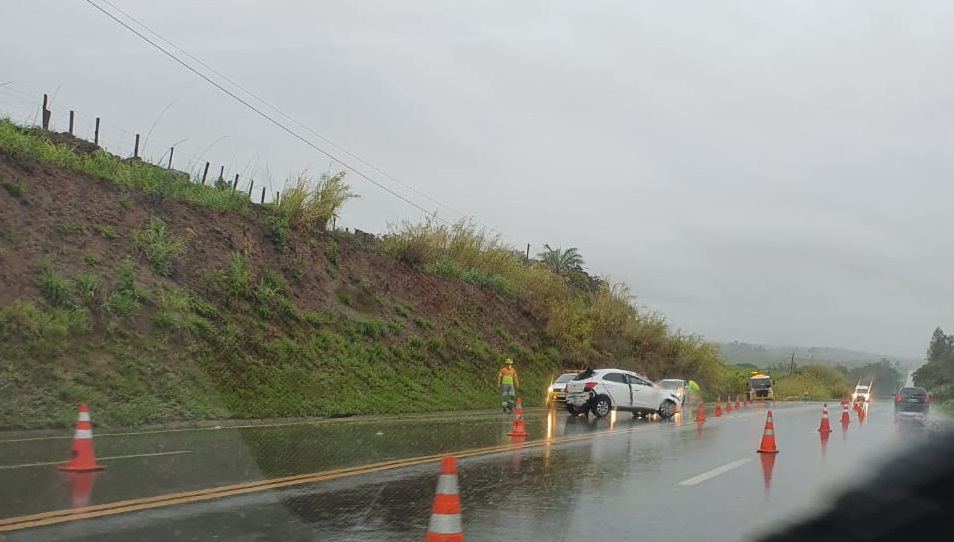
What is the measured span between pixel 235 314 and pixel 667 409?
555 inches

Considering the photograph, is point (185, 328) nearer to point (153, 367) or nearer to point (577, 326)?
point (153, 367)

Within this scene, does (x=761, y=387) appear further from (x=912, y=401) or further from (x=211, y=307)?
(x=211, y=307)

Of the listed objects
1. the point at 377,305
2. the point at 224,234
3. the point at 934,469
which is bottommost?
the point at 934,469

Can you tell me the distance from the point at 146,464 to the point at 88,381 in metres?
6.48

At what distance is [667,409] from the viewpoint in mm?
26594

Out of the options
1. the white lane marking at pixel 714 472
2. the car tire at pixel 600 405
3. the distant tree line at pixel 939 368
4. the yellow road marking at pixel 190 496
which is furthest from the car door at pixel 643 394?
the distant tree line at pixel 939 368

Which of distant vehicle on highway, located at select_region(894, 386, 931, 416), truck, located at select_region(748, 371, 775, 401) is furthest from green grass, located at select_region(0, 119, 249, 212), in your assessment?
truck, located at select_region(748, 371, 775, 401)

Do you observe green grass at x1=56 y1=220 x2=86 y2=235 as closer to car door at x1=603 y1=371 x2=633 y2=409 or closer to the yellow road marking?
the yellow road marking

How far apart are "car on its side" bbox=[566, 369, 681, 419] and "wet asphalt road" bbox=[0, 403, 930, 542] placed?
7243 millimetres

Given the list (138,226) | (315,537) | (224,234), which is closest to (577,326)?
(224,234)

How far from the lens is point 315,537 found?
6.98 m

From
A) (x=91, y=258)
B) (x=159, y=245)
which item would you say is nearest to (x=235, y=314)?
(x=159, y=245)

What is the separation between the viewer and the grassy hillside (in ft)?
55.7

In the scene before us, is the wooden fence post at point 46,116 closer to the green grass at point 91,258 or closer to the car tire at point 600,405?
the green grass at point 91,258
